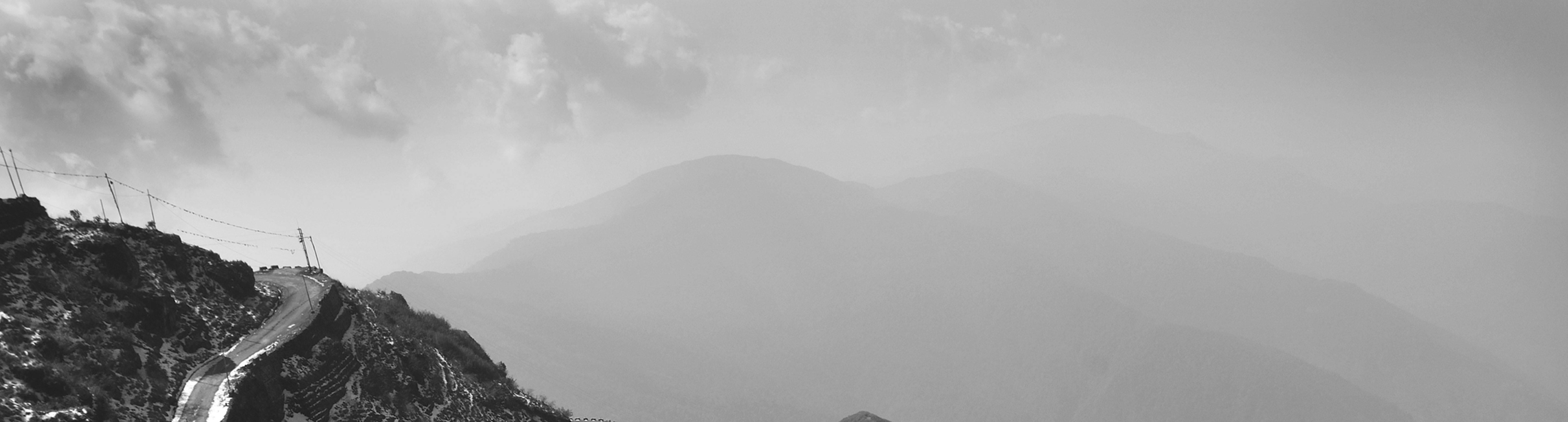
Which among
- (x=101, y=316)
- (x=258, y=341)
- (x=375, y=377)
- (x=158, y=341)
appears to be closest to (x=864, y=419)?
(x=375, y=377)

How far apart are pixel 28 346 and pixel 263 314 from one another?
32.6 ft

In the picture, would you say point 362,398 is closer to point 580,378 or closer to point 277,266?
point 277,266

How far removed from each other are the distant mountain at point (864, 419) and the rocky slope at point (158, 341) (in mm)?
27538

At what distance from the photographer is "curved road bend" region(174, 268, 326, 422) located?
23094 millimetres

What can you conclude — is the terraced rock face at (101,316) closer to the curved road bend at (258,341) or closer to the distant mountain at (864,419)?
the curved road bend at (258,341)

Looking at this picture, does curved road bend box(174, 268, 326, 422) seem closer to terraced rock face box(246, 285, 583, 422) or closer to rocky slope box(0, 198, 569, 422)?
rocky slope box(0, 198, 569, 422)

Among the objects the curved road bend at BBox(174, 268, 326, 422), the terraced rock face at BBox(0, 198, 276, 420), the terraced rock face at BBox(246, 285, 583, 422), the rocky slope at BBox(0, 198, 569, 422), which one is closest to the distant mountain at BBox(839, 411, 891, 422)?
the terraced rock face at BBox(246, 285, 583, 422)

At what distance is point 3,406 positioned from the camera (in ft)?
59.8

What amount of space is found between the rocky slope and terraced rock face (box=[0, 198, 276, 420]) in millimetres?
48

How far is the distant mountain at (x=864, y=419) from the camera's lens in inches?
2016

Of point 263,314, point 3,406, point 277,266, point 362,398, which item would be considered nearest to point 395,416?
point 362,398

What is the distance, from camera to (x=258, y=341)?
28.4m

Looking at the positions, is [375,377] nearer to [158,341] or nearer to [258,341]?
[258,341]

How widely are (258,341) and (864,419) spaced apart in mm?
39432
